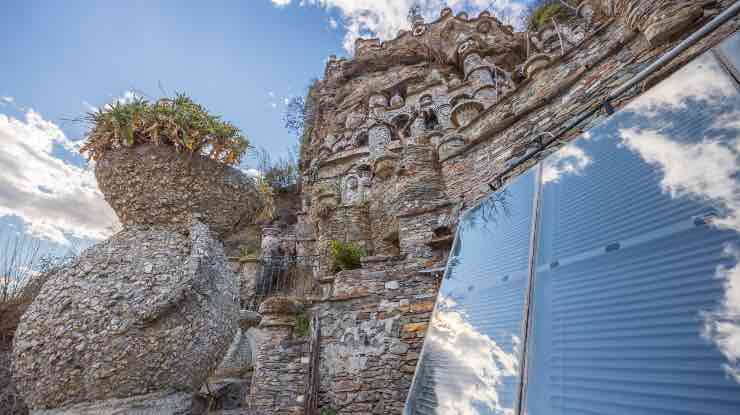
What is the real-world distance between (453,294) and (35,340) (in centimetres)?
217

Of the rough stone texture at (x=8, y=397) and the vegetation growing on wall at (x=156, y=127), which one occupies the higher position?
the vegetation growing on wall at (x=156, y=127)

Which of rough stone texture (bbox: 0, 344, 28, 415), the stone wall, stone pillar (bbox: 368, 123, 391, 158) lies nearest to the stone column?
the stone wall

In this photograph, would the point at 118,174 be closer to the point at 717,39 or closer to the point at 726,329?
the point at 726,329

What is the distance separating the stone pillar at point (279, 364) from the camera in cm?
395

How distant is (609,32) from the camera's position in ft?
14.7

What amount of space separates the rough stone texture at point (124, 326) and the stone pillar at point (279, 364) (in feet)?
9.13

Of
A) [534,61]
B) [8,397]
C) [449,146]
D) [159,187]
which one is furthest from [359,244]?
[8,397]

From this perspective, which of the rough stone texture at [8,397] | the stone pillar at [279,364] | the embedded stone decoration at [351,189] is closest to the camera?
the rough stone texture at [8,397]

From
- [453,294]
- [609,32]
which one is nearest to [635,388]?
[453,294]

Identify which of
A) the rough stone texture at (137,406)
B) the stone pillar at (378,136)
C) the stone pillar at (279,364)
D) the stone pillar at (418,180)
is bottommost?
the stone pillar at (279,364)

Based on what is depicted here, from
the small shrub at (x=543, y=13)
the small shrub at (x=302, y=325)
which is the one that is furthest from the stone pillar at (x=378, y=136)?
the small shrub at (x=302, y=325)

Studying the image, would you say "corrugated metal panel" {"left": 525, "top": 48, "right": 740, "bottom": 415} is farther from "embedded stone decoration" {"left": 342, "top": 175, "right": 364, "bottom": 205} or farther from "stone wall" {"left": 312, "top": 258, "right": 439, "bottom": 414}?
"embedded stone decoration" {"left": 342, "top": 175, "right": 364, "bottom": 205}

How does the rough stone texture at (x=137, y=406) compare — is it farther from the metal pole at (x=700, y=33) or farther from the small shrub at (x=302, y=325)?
the small shrub at (x=302, y=325)

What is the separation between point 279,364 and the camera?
4.16 meters
